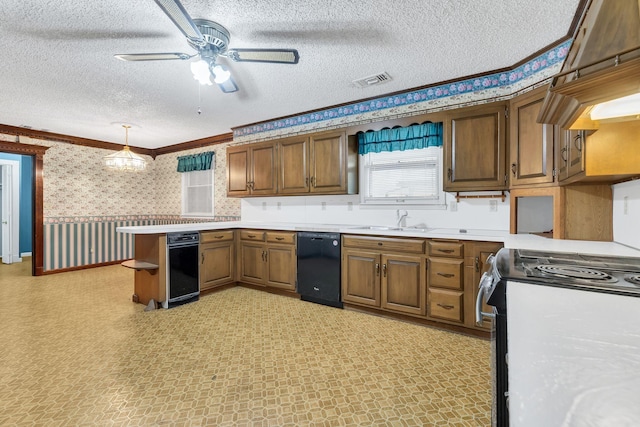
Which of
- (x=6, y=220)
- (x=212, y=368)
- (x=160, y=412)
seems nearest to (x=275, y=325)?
(x=212, y=368)

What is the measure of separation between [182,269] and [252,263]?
897 mm

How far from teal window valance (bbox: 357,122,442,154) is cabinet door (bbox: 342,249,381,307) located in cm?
132

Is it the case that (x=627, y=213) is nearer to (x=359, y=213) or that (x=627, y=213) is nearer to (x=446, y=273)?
(x=446, y=273)

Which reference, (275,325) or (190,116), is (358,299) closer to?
(275,325)

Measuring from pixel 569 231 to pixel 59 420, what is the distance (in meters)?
3.48

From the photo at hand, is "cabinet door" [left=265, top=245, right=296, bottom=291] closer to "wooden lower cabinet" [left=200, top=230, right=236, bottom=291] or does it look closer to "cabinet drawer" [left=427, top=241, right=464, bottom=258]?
"wooden lower cabinet" [left=200, top=230, right=236, bottom=291]

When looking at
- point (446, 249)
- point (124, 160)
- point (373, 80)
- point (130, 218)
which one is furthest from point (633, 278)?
point (130, 218)

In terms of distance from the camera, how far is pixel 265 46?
2.45 m

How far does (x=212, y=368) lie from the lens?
6.97 feet

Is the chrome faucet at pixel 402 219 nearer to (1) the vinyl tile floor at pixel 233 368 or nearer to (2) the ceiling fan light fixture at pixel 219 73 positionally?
(1) the vinyl tile floor at pixel 233 368

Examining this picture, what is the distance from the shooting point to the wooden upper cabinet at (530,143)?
7.57 feet

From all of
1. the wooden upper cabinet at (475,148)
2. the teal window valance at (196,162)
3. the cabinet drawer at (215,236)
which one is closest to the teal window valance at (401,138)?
the wooden upper cabinet at (475,148)

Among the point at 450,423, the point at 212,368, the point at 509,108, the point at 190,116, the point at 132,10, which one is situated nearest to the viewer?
the point at 450,423

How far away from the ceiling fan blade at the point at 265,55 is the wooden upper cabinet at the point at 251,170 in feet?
6.69
